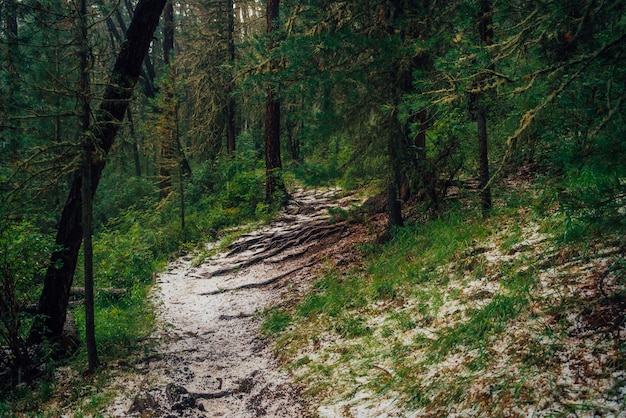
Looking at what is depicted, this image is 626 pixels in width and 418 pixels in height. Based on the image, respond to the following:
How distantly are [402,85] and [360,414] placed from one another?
6253 millimetres

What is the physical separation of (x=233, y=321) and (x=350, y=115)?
15.4ft

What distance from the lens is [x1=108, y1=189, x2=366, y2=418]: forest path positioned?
5.68m

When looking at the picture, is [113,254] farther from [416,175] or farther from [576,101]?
[576,101]

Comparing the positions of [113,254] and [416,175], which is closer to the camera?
[416,175]

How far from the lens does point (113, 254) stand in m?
12.6

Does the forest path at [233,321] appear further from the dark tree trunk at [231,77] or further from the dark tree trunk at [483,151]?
the dark tree trunk at [231,77]

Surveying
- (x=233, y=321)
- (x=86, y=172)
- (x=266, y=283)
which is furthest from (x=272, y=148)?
(x=86, y=172)

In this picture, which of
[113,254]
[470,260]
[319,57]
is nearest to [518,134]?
[470,260]

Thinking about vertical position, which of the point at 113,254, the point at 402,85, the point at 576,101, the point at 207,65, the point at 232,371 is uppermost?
the point at 207,65

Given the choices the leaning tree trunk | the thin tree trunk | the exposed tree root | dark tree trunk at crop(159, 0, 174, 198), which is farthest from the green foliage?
dark tree trunk at crop(159, 0, 174, 198)

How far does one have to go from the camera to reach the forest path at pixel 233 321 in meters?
5.68

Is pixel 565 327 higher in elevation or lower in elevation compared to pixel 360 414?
higher

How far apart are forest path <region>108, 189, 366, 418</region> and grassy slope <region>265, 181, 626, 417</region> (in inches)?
19.3

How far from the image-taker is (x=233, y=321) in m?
8.86
